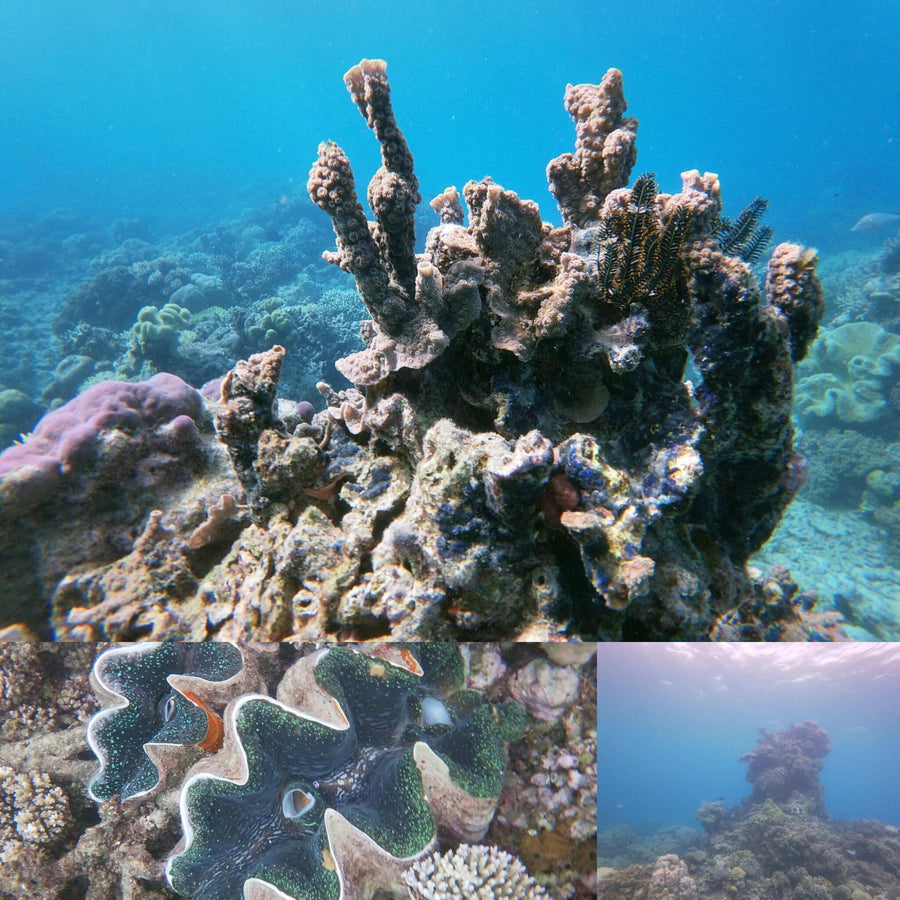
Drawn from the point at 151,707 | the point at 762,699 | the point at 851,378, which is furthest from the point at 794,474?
the point at 851,378

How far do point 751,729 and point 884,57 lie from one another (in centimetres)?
10773

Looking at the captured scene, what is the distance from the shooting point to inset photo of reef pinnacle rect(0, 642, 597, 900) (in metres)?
1.73

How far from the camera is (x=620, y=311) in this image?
99.3 inches

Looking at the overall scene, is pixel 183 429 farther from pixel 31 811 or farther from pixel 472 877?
pixel 472 877

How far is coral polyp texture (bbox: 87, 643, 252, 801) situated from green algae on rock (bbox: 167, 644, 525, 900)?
126 millimetres

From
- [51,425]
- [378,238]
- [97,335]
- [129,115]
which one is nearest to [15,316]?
[97,335]

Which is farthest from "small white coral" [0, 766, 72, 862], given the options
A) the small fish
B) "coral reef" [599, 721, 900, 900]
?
the small fish

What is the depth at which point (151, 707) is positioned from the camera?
1.99 meters

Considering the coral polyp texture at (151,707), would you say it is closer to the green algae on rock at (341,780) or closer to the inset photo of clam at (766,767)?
the green algae on rock at (341,780)

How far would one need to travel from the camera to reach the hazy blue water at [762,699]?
2.13 metres

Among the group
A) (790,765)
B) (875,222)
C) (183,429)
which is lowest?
(790,765)

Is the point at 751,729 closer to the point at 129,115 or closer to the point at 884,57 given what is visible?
the point at 884,57

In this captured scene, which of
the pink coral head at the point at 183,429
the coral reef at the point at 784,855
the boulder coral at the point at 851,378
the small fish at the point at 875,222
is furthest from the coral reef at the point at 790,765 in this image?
the small fish at the point at 875,222

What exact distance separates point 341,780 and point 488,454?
137 cm
